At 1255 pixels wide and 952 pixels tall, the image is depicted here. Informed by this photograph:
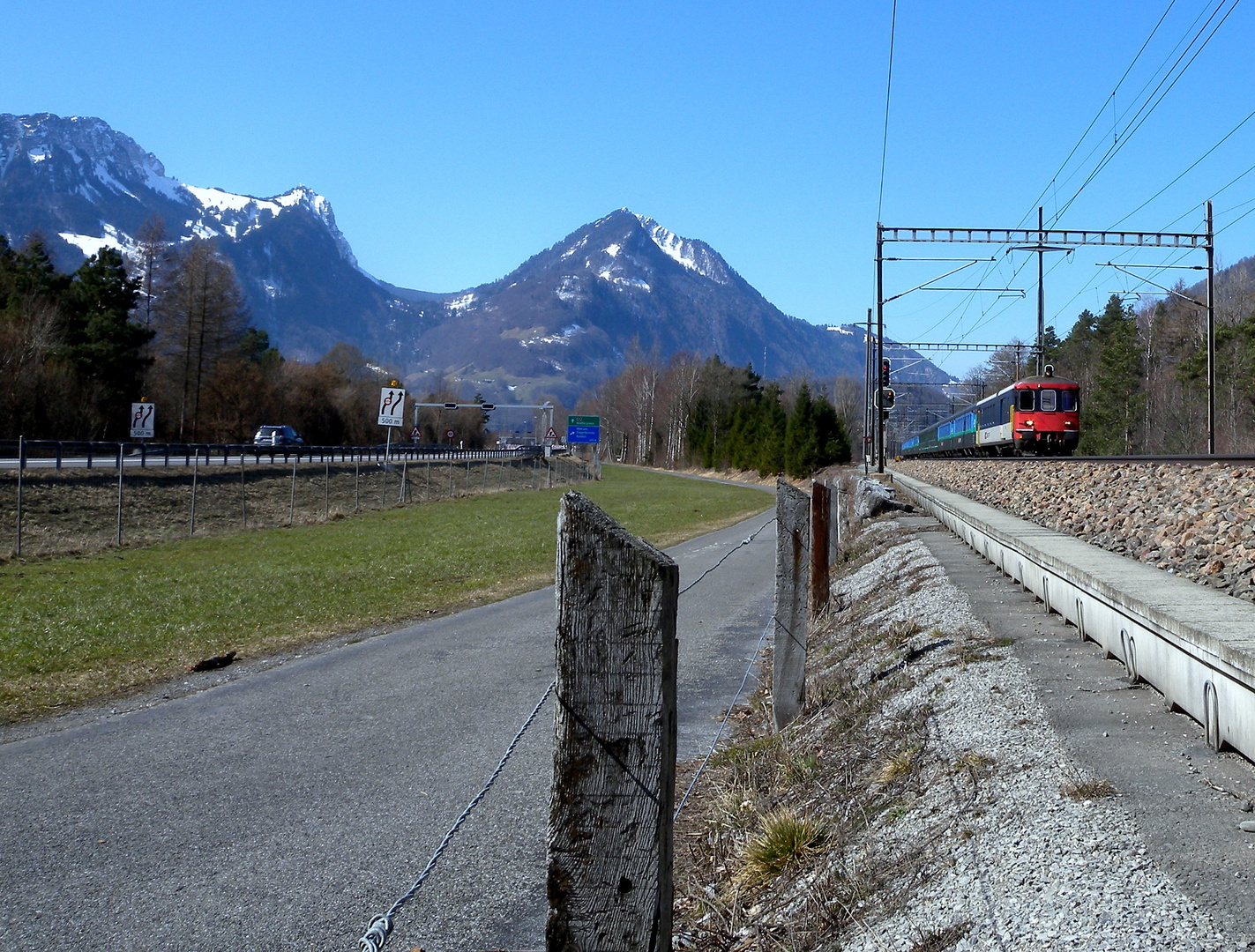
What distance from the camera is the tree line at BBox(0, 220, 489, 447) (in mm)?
52250

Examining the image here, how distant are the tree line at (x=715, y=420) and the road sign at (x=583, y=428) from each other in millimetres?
13831

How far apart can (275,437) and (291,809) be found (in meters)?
61.2

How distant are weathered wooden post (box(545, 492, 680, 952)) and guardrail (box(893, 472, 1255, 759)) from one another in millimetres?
2406

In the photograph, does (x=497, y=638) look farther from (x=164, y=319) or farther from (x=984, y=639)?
(x=164, y=319)

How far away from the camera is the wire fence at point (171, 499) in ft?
85.1

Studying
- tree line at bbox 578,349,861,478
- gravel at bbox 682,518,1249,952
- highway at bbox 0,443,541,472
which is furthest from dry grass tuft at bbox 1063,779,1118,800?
tree line at bbox 578,349,861,478

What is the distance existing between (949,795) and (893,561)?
9295 millimetres

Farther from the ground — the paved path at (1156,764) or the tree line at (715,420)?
the tree line at (715,420)

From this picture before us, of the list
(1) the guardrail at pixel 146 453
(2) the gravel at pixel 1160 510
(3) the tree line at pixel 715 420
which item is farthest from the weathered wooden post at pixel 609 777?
(3) the tree line at pixel 715 420

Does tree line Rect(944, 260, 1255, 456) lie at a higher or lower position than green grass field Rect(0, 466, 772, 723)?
higher

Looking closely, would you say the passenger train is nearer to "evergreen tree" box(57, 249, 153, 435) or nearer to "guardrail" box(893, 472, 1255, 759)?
"guardrail" box(893, 472, 1255, 759)

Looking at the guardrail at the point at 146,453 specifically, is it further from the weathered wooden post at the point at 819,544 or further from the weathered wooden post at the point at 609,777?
the weathered wooden post at the point at 609,777

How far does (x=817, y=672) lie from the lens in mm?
8633

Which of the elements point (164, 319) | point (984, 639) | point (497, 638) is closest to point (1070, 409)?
point (497, 638)
